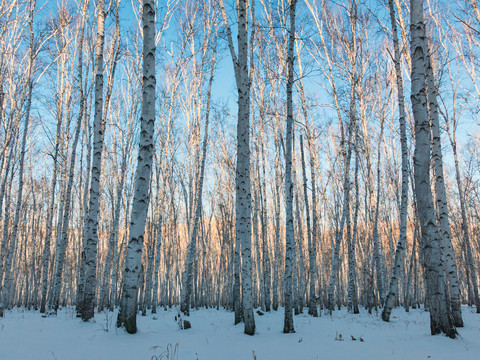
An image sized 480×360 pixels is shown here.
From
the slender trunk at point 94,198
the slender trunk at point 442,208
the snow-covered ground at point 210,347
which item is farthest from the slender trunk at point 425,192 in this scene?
the slender trunk at point 94,198

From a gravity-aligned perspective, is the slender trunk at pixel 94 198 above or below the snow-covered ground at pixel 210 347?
above

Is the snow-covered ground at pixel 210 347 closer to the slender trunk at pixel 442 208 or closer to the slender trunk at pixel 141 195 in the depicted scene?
the slender trunk at pixel 141 195

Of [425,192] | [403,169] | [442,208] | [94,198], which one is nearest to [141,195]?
[94,198]

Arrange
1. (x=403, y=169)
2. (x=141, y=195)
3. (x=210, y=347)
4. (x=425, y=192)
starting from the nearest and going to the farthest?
(x=210, y=347), (x=141, y=195), (x=425, y=192), (x=403, y=169)

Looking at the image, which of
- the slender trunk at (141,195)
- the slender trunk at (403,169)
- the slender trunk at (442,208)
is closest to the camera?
the slender trunk at (141,195)

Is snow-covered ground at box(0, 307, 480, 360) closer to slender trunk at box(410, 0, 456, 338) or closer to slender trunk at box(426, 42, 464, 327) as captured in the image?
slender trunk at box(410, 0, 456, 338)

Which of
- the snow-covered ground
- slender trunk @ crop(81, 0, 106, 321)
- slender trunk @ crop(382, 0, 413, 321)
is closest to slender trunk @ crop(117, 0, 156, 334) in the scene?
the snow-covered ground

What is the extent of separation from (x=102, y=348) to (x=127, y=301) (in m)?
0.75

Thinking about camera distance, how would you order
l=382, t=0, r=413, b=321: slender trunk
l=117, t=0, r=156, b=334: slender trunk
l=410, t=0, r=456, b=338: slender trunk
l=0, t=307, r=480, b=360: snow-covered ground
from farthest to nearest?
l=382, t=0, r=413, b=321: slender trunk → l=410, t=0, r=456, b=338: slender trunk → l=117, t=0, r=156, b=334: slender trunk → l=0, t=307, r=480, b=360: snow-covered ground

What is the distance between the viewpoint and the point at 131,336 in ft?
13.1

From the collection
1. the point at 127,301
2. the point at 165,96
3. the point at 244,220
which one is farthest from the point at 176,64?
the point at 127,301

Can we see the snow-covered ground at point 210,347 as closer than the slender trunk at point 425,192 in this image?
Yes

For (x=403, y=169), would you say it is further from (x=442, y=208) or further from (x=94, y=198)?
(x=94, y=198)

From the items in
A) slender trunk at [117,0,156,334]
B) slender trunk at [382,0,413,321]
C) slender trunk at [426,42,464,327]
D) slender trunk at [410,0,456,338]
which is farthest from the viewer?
slender trunk at [382,0,413,321]
